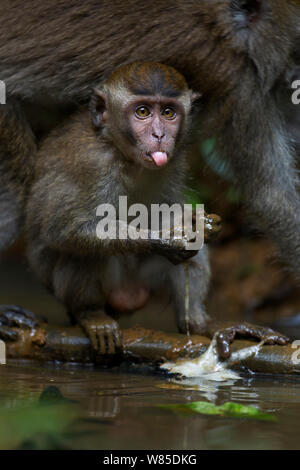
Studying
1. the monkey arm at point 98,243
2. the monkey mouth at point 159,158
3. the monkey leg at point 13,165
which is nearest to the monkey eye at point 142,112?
the monkey mouth at point 159,158

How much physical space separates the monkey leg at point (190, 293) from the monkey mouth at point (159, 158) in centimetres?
118

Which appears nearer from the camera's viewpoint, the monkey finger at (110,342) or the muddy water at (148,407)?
the muddy water at (148,407)

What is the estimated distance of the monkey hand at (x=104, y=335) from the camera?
6074 millimetres

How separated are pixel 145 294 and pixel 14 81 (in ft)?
7.21

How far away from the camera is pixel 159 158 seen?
5625 millimetres

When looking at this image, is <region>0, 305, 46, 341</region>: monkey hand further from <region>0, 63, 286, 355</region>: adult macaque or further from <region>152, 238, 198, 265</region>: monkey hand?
<region>152, 238, 198, 265</region>: monkey hand

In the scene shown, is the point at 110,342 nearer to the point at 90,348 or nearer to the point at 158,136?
the point at 90,348

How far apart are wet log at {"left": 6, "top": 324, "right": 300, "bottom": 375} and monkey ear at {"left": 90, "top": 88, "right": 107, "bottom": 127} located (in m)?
1.74

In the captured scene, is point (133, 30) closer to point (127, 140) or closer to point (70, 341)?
point (127, 140)

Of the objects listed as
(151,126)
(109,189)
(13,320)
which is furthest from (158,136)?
(13,320)

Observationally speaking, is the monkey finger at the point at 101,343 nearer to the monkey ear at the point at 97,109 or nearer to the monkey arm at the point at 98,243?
the monkey arm at the point at 98,243

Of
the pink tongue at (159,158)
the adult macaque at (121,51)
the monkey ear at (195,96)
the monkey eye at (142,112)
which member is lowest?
the pink tongue at (159,158)

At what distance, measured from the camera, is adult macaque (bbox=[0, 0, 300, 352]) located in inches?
249
